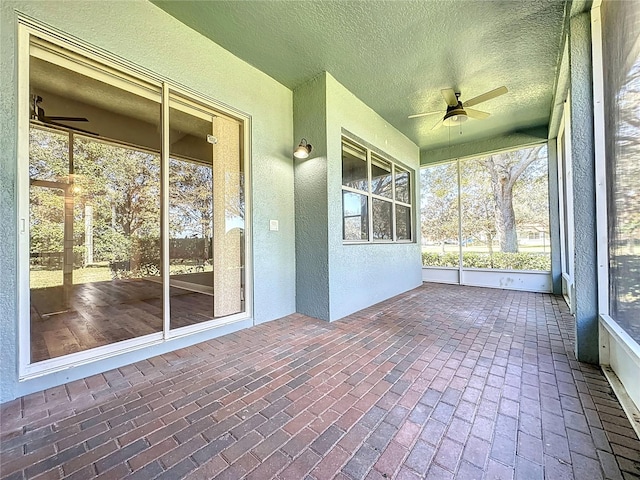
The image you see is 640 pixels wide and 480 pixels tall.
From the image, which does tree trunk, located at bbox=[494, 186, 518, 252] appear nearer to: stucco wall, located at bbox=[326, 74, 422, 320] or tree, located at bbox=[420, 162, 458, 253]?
tree, located at bbox=[420, 162, 458, 253]

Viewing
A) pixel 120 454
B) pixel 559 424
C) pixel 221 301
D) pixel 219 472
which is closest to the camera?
pixel 219 472

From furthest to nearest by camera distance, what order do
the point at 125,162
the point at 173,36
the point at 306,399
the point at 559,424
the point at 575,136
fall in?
the point at 125,162
the point at 173,36
the point at 575,136
the point at 306,399
the point at 559,424

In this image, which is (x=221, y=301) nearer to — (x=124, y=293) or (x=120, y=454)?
(x=120, y=454)

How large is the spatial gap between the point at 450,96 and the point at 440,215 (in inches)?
127

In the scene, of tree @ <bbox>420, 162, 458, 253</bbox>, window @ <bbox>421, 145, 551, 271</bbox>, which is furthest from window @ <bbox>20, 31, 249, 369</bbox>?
window @ <bbox>421, 145, 551, 271</bbox>

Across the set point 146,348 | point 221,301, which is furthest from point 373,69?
point 146,348

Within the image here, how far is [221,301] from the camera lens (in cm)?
318

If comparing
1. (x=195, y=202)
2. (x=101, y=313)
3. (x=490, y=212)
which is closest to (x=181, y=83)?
(x=195, y=202)

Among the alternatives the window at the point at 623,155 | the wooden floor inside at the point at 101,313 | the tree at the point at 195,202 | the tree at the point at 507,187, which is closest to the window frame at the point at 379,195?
the tree at the point at 507,187

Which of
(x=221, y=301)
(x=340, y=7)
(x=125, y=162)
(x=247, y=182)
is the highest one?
(x=340, y=7)

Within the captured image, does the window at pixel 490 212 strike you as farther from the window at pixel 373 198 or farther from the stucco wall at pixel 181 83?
the stucco wall at pixel 181 83

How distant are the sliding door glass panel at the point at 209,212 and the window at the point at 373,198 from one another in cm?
151

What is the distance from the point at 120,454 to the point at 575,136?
391 centimetres

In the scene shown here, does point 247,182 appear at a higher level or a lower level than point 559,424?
higher
